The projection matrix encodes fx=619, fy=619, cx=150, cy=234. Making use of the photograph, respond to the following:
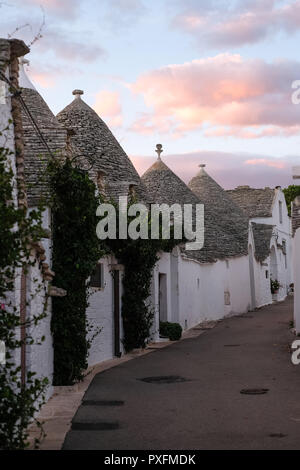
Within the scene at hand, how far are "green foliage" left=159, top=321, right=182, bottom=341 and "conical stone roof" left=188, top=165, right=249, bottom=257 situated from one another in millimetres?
11478

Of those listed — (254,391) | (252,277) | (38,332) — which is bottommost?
(254,391)

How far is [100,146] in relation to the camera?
22.1 meters

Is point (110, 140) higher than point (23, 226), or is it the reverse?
point (110, 140)

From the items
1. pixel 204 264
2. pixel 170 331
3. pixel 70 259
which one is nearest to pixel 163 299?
pixel 170 331

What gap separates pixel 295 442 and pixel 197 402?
3.17 m

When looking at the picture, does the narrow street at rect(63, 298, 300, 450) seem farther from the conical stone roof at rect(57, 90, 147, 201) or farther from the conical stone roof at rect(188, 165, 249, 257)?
the conical stone roof at rect(188, 165, 249, 257)

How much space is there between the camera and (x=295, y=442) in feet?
25.0

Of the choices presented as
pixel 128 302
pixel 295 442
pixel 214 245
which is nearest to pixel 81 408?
pixel 295 442

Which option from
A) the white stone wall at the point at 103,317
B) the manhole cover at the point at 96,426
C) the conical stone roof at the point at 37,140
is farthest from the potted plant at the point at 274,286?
the manhole cover at the point at 96,426

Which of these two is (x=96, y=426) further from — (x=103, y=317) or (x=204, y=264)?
(x=204, y=264)

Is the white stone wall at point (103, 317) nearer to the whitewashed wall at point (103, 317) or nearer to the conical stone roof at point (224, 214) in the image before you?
the whitewashed wall at point (103, 317)

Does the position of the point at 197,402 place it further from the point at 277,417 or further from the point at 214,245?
the point at 214,245

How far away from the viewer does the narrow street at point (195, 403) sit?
789cm

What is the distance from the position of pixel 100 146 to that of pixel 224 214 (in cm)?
1828
